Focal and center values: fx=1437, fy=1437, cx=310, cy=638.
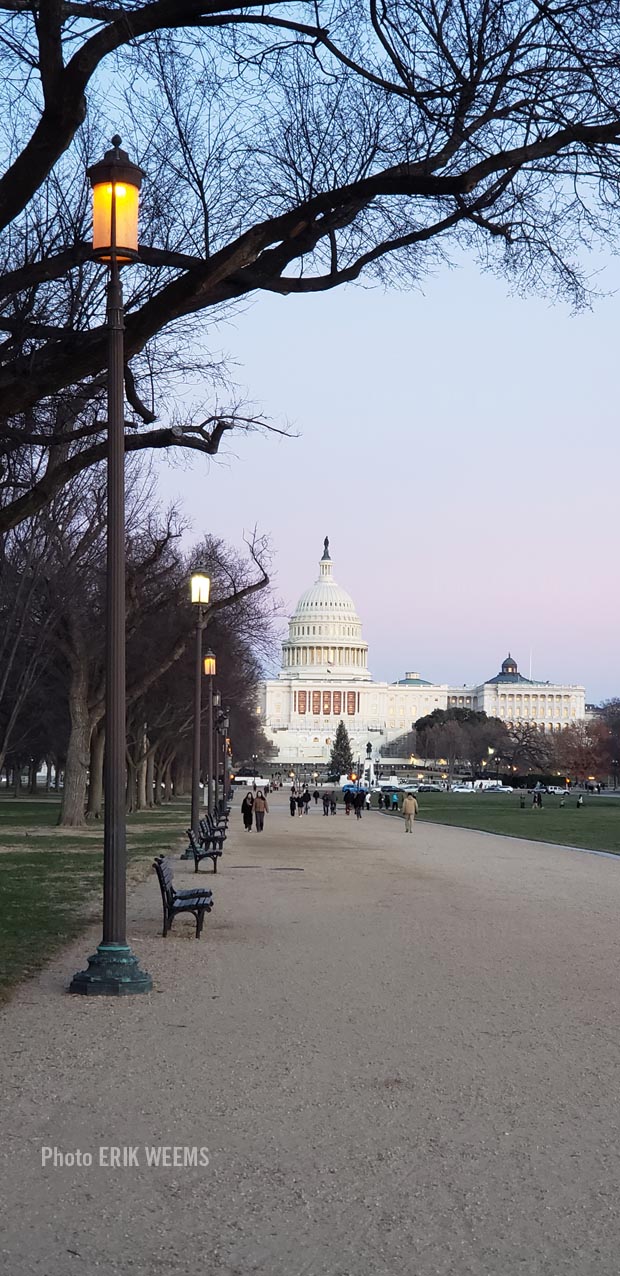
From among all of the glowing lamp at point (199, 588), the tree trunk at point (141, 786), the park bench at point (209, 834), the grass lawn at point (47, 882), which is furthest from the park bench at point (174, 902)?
the tree trunk at point (141, 786)

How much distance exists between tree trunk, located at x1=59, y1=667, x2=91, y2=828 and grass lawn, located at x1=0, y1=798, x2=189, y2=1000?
0.69m

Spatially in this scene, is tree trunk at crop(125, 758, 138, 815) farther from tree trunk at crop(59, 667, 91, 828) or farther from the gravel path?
the gravel path

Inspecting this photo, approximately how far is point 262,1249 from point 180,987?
20.9ft

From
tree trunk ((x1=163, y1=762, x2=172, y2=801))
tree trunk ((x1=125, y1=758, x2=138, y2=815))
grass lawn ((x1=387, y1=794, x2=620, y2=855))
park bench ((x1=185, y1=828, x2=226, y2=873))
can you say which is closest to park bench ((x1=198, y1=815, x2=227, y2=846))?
park bench ((x1=185, y1=828, x2=226, y2=873))

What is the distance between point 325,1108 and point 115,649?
4888 mm

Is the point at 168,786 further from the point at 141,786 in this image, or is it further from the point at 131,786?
the point at 131,786

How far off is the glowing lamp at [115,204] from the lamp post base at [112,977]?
18.0 feet

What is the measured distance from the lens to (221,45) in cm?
1114

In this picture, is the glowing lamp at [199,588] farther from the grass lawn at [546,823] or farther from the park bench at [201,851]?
the grass lawn at [546,823]

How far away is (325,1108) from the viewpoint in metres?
7.59

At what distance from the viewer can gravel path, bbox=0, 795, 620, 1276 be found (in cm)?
550

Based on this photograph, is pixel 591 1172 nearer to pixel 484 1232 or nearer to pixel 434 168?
pixel 484 1232

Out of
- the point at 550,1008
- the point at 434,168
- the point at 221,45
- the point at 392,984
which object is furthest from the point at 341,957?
the point at 221,45

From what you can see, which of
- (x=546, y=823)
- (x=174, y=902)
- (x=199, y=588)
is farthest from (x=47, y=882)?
(x=546, y=823)
